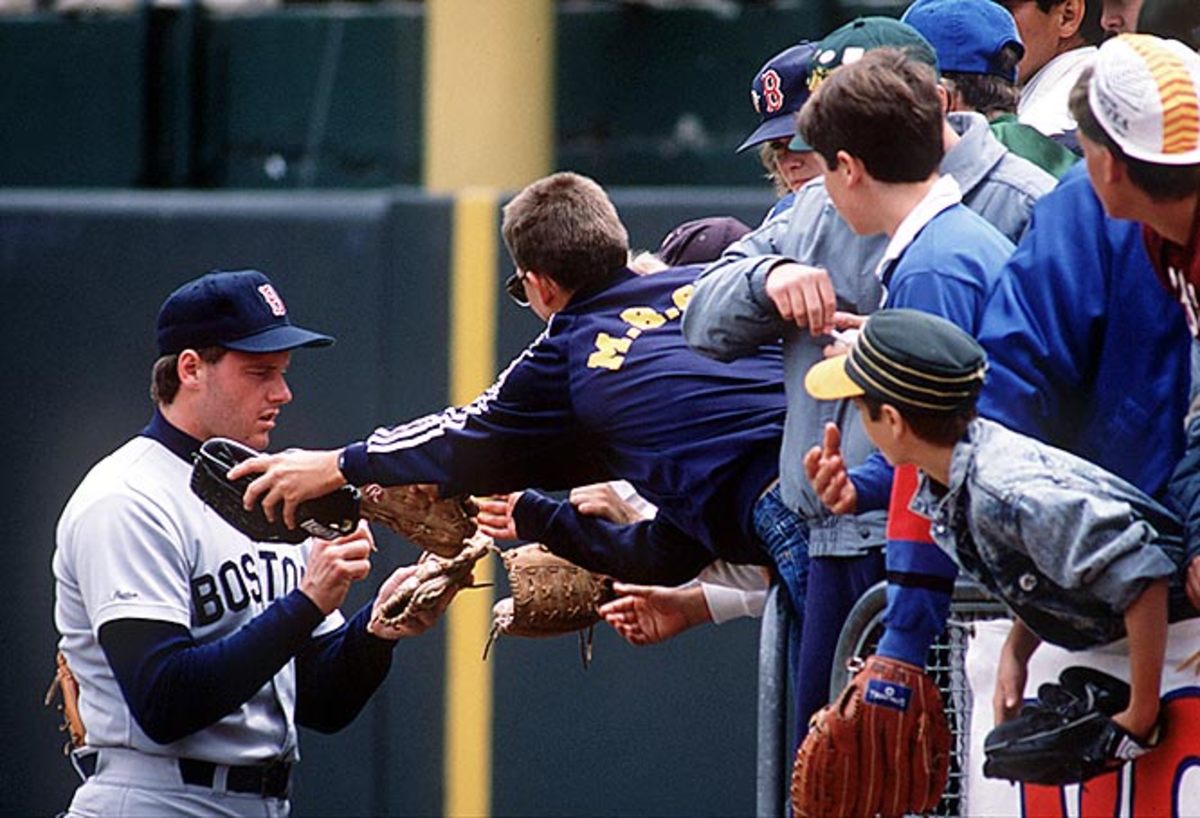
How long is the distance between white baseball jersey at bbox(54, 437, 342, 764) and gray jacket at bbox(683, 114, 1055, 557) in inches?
44.9

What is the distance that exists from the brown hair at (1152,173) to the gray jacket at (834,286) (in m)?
0.61

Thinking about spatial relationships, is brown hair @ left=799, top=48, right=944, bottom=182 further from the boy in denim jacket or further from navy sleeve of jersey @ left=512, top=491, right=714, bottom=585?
navy sleeve of jersey @ left=512, top=491, right=714, bottom=585

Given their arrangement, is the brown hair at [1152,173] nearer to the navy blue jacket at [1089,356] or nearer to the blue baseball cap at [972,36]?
the navy blue jacket at [1089,356]

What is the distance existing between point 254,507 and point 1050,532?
1.77 m

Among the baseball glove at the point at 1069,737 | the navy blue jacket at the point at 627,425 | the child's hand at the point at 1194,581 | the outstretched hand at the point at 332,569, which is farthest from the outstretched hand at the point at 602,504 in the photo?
the child's hand at the point at 1194,581

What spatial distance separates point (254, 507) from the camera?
422 cm

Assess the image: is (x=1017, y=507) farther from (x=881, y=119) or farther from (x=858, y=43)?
(x=858, y=43)

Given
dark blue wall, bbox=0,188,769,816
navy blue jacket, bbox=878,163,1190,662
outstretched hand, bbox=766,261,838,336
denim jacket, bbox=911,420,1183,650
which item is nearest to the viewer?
denim jacket, bbox=911,420,1183,650

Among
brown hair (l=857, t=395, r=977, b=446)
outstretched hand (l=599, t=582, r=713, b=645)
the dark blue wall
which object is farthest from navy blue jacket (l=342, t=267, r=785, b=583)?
the dark blue wall

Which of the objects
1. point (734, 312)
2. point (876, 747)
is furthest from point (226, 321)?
point (876, 747)

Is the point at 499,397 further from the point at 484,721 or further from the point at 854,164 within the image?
the point at 484,721

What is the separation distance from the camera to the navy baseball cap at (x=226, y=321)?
4402 millimetres

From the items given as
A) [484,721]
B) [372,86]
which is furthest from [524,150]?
[484,721]

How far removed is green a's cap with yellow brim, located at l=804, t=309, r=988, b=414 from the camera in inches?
115
